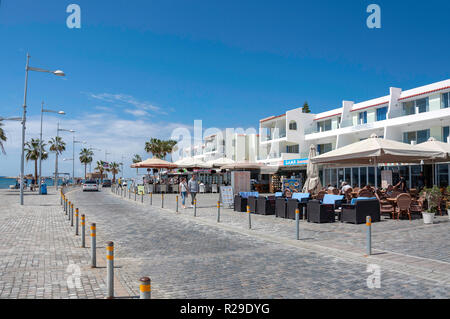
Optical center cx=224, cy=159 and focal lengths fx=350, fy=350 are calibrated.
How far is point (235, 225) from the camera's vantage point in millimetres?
12445

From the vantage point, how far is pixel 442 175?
24.6m

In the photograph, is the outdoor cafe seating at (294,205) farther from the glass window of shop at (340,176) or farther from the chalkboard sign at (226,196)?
the glass window of shop at (340,176)

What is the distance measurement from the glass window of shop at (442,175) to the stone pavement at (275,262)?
50.9 ft

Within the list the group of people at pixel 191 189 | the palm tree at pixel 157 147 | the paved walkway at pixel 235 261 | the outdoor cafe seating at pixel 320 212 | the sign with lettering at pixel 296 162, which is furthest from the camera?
the palm tree at pixel 157 147

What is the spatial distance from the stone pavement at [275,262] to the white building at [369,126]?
1861 cm

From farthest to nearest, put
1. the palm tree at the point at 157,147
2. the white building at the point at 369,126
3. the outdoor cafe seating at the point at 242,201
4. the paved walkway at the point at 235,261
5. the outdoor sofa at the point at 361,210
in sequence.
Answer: the palm tree at the point at 157,147, the white building at the point at 369,126, the outdoor cafe seating at the point at 242,201, the outdoor sofa at the point at 361,210, the paved walkway at the point at 235,261

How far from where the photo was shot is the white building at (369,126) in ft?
87.6

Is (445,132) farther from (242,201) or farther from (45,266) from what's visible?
(45,266)

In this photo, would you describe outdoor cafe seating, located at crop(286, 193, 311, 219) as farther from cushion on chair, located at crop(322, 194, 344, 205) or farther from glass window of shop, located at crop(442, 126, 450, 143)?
glass window of shop, located at crop(442, 126, 450, 143)

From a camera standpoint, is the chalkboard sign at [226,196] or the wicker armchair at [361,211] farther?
the chalkboard sign at [226,196]

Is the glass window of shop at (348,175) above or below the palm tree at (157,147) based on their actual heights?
below

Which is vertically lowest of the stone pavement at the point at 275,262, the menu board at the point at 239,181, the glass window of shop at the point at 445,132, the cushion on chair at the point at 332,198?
the stone pavement at the point at 275,262

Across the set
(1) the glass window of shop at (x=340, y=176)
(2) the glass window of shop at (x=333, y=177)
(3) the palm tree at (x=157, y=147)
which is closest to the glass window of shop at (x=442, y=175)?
(1) the glass window of shop at (x=340, y=176)
